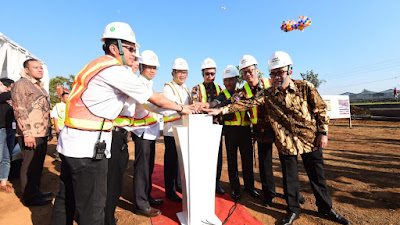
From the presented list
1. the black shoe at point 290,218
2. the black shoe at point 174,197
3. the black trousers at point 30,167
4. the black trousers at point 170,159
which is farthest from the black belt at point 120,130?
the black shoe at point 290,218

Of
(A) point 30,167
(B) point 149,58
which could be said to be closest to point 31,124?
(A) point 30,167

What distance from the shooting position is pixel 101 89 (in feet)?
5.61

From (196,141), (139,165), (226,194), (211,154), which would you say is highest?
(196,141)

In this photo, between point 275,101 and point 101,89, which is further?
point 275,101

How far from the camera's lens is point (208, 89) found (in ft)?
12.7

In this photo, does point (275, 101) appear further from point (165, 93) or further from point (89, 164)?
point (89, 164)

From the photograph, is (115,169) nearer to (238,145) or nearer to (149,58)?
(149,58)

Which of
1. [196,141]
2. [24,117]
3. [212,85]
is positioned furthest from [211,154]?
[24,117]

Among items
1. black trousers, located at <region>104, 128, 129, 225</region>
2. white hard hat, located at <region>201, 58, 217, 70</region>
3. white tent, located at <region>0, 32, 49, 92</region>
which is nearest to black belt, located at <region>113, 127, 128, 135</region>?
black trousers, located at <region>104, 128, 129, 225</region>

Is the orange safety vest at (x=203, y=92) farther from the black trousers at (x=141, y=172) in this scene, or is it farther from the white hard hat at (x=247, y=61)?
the black trousers at (x=141, y=172)

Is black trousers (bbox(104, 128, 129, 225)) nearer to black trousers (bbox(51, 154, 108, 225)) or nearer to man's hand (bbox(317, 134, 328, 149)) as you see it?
black trousers (bbox(51, 154, 108, 225))

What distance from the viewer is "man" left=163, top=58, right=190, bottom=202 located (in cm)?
329

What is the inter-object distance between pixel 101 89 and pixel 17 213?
2.93m

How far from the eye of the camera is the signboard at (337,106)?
11.0 m
